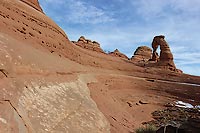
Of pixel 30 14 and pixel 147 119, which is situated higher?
pixel 30 14

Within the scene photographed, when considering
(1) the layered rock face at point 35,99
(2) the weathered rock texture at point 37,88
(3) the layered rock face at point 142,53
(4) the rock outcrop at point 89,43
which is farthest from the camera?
(3) the layered rock face at point 142,53

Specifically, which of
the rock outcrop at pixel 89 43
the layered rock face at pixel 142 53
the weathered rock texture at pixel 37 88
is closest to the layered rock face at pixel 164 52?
the rock outcrop at pixel 89 43

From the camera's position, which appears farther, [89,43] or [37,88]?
[89,43]

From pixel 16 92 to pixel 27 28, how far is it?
→ 25.3ft

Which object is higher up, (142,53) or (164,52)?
(142,53)

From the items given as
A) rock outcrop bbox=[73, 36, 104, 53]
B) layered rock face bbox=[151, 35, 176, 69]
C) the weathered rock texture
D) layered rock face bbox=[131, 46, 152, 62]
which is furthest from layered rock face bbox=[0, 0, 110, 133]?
layered rock face bbox=[131, 46, 152, 62]

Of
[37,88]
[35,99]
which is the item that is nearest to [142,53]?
[37,88]

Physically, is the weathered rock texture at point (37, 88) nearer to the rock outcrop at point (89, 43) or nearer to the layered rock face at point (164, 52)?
the layered rock face at point (164, 52)

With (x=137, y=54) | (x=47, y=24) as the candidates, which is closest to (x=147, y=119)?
(x=47, y=24)

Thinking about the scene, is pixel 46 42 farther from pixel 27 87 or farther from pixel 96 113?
pixel 27 87

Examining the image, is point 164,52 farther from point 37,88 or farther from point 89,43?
point 37,88

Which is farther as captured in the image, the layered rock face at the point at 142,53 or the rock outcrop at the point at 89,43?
the layered rock face at the point at 142,53

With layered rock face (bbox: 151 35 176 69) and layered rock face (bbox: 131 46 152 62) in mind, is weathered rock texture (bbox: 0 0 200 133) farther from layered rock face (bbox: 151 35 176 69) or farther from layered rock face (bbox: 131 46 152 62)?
layered rock face (bbox: 131 46 152 62)

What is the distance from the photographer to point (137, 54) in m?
55.2
